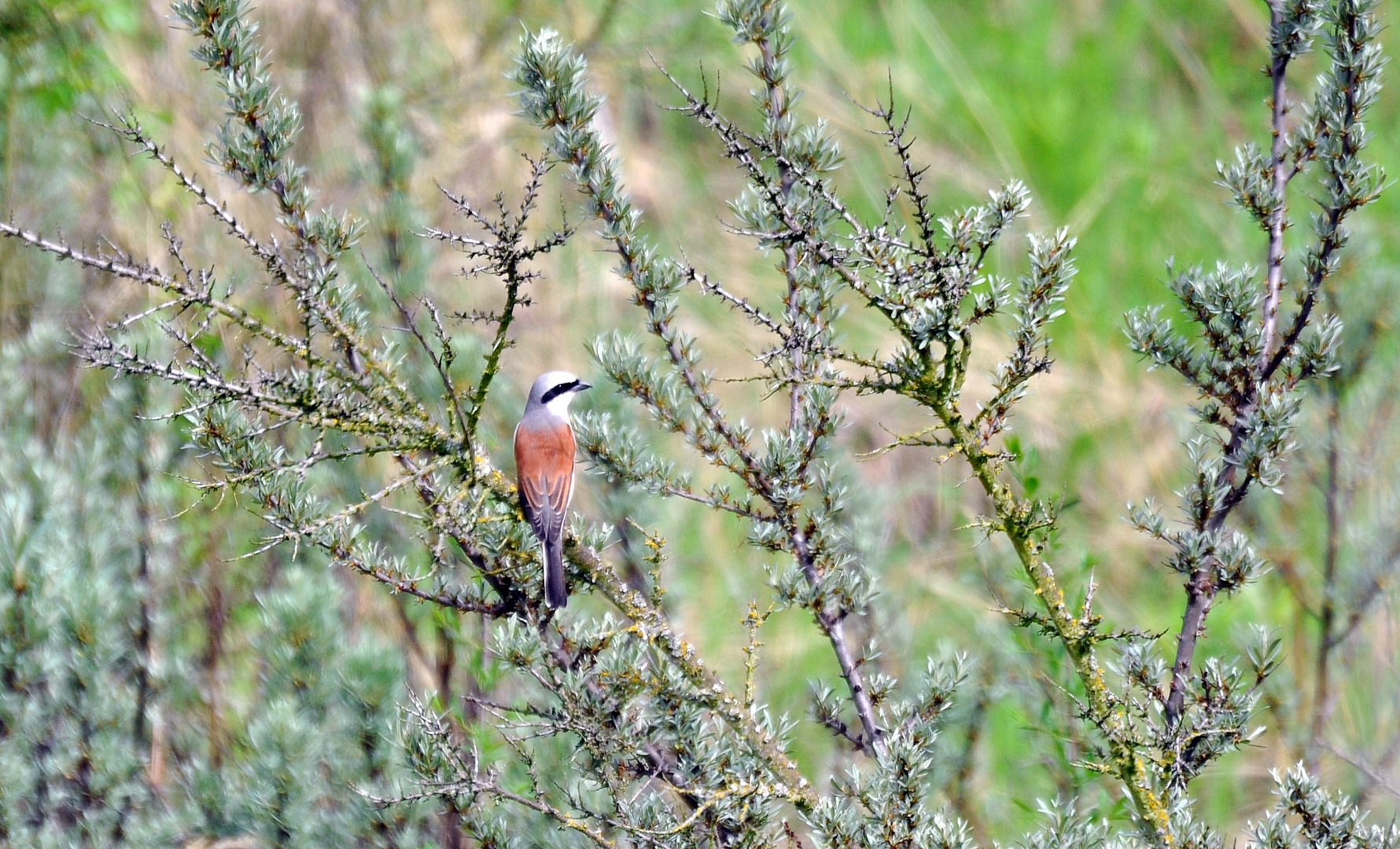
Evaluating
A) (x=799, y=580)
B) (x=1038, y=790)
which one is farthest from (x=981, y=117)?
(x=799, y=580)

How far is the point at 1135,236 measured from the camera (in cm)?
762

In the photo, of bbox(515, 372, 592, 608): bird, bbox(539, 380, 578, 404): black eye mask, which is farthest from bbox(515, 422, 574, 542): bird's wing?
bbox(539, 380, 578, 404): black eye mask

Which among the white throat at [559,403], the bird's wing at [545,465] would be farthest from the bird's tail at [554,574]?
the white throat at [559,403]

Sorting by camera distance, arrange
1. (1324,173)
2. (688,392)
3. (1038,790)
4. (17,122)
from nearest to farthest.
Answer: (1324,173), (688,392), (1038,790), (17,122)

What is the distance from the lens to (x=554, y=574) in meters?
2.48

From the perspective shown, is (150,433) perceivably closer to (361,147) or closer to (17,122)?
(17,122)

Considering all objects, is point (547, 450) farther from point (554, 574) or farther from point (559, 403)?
point (554, 574)

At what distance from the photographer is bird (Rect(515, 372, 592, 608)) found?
319 cm

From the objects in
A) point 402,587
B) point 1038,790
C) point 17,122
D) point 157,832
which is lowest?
point 157,832

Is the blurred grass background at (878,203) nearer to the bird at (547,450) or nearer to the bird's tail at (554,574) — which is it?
the bird at (547,450)

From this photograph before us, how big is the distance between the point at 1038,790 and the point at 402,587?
2991 mm

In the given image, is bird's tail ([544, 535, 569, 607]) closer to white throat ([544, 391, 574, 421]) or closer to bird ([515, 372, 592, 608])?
bird ([515, 372, 592, 608])

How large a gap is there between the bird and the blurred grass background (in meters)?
0.18

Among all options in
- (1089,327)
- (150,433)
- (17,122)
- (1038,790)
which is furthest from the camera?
(1089,327)
